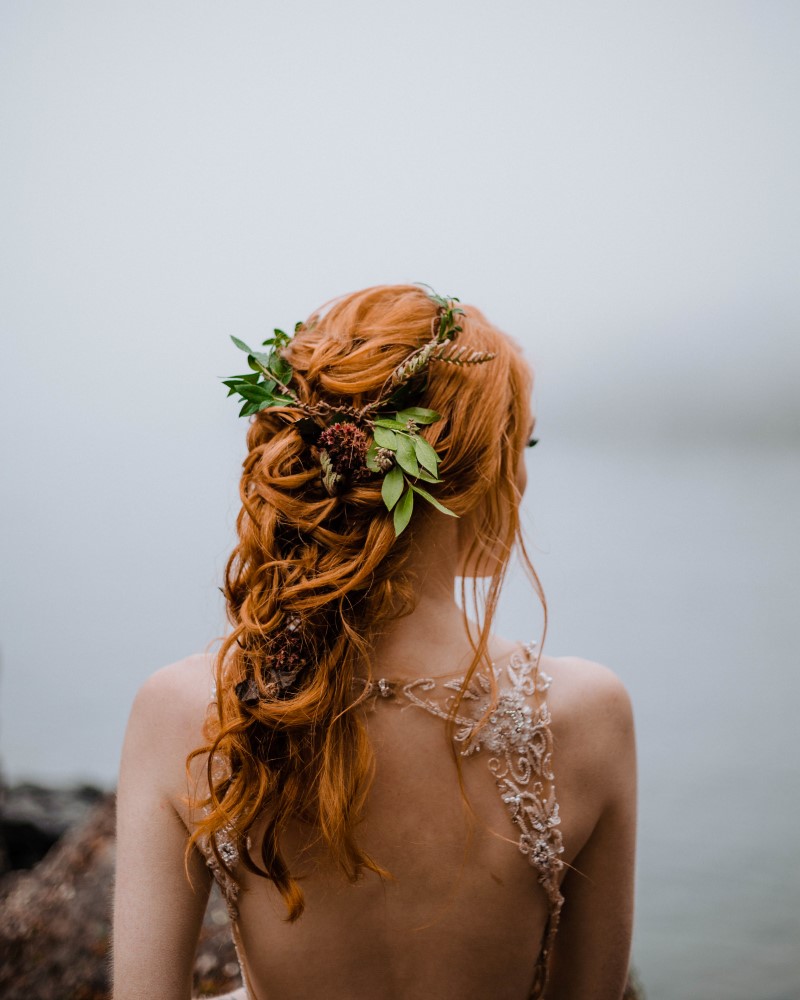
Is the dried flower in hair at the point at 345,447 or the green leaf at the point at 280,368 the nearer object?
the dried flower in hair at the point at 345,447

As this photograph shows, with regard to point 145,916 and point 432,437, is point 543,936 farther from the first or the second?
point 432,437

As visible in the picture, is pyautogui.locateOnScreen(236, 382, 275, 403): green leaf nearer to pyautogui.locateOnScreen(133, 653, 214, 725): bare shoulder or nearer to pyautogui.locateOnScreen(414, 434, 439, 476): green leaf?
pyautogui.locateOnScreen(414, 434, 439, 476): green leaf

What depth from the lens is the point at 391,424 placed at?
1.03m

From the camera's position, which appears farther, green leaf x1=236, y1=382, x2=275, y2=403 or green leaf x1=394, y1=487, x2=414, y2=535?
green leaf x1=236, y1=382, x2=275, y2=403

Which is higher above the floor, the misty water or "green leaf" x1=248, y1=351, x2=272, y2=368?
"green leaf" x1=248, y1=351, x2=272, y2=368

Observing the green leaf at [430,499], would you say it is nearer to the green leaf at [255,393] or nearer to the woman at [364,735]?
the woman at [364,735]

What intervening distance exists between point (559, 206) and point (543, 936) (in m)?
2.80

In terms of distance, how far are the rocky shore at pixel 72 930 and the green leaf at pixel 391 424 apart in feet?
4.83

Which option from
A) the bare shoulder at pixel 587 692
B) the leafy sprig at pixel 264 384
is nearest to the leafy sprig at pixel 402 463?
the leafy sprig at pixel 264 384

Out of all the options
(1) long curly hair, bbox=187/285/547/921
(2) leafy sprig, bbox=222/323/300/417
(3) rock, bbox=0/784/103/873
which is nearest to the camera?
(1) long curly hair, bbox=187/285/547/921

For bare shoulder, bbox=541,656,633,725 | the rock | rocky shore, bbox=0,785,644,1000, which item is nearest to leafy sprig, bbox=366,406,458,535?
bare shoulder, bbox=541,656,633,725

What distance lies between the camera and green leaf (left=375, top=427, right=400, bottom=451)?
39.4 inches

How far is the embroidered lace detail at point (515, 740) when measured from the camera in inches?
40.4

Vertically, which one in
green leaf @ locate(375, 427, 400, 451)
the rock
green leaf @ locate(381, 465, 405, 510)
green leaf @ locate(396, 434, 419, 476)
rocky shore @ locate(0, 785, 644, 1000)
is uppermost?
green leaf @ locate(375, 427, 400, 451)
